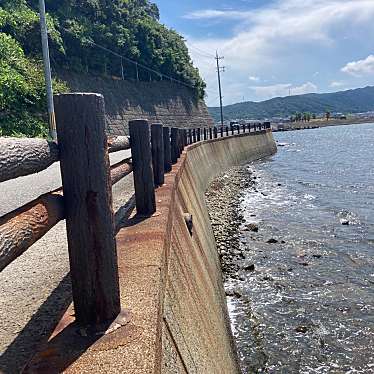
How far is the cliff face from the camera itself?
118 ft

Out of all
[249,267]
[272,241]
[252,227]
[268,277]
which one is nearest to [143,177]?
[268,277]

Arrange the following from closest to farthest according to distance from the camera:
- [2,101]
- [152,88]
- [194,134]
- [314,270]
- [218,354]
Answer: [218,354], [314,270], [2,101], [194,134], [152,88]

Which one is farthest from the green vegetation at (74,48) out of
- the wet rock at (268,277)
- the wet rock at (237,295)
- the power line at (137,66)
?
the wet rock at (237,295)

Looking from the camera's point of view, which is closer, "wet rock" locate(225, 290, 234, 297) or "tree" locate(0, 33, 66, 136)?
"wet rock" locate(225, 290, 234, 297)

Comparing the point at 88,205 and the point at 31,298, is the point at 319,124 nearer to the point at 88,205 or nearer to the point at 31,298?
the point at 31,298

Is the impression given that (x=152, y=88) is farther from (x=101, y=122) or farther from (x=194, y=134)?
(x=101, y=122)

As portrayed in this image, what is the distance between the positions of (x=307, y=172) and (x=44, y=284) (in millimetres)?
28013

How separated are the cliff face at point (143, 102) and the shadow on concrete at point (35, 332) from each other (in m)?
32.1

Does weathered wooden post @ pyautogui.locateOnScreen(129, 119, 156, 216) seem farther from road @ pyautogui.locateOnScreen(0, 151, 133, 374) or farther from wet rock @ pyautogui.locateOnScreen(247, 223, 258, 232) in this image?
wet rock @ pyautogui.locateOnScreen(247, 223, 258, 232)

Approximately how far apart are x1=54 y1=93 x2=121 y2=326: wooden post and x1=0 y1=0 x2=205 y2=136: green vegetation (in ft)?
49.1

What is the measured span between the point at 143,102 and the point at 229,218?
3221 cm

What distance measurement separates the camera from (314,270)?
8.94 metres

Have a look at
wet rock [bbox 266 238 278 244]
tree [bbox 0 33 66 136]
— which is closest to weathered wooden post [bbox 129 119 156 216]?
wet rock [bbox 266 238 278 244]

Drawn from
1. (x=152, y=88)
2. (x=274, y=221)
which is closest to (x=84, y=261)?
(x=274, y=221)
